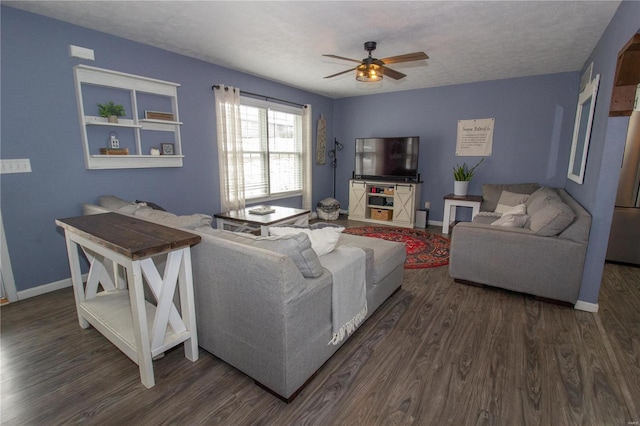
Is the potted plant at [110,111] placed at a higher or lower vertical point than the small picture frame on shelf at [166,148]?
higher

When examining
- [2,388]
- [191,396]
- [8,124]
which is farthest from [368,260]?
[8,124]

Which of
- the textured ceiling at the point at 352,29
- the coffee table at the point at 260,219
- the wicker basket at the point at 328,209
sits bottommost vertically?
the wicker basket at the point at 328,209

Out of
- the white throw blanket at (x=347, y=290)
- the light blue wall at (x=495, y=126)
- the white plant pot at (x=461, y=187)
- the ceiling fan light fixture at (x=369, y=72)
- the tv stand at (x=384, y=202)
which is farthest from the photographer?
the tv stand at (x=384, y=202)

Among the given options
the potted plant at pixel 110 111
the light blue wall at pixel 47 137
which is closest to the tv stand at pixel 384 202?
the light blue wall at pixel 47 137

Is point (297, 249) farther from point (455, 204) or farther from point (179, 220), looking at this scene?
point (455, 204)

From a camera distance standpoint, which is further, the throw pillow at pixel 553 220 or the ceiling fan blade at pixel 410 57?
the ceiling fan blade at pixel 410 57

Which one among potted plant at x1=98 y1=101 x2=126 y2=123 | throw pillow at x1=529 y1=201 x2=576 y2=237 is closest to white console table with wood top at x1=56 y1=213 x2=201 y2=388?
potted plant at x1=98 y1=101 x2=126 y2=123

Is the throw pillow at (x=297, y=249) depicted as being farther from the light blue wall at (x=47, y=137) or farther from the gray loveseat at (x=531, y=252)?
the light blue wall at (x=47, y=137)

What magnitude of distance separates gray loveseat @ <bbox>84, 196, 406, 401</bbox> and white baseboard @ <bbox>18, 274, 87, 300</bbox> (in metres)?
1.88

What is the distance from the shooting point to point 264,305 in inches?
61.1

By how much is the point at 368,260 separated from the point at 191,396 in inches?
55.3

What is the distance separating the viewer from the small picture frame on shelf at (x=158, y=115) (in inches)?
131

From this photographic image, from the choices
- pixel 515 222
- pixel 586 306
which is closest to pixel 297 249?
pixel 515 222

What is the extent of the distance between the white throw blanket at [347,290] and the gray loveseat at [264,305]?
0.05 m
